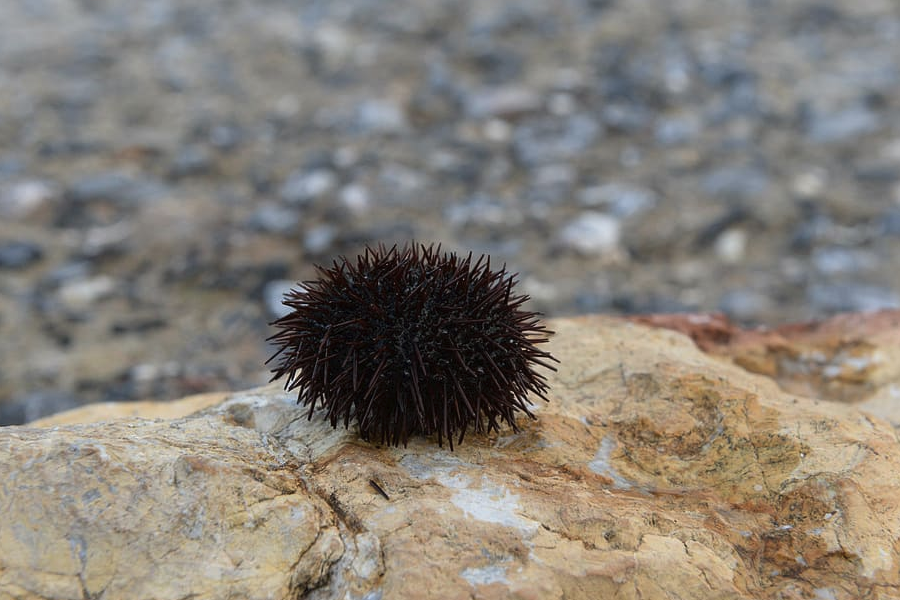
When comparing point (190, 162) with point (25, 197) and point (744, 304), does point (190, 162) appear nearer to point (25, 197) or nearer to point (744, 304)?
point (25, 197)

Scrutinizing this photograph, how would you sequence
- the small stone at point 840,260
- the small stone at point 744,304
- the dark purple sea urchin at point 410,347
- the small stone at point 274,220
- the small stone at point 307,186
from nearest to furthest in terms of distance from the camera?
1. the dark purple sea urchin at point 410,347
2. the small stone at point 744,304
3. the small stone at point 840,260
4. the small stone at point 274,220
5. the small stone at point 307,186

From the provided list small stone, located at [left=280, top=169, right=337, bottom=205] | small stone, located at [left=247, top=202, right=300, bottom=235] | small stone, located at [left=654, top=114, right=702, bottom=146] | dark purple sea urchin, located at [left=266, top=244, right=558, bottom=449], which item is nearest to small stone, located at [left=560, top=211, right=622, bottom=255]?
small stone, located at [left=654, top=114, right=702, bottom=146]

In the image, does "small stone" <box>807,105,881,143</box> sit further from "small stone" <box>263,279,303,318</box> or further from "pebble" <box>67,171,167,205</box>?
"pebble" <box>67,171,167,205</box>

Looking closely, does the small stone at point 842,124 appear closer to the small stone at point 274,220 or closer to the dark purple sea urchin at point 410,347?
the small stone at point 274,220

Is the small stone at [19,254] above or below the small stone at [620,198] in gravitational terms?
below

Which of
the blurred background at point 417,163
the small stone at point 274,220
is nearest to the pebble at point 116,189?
the blurred background at point 417,163

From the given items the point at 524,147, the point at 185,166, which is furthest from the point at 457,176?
the point at 185,166

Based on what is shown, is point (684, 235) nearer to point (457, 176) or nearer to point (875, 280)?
point (875, 280)
